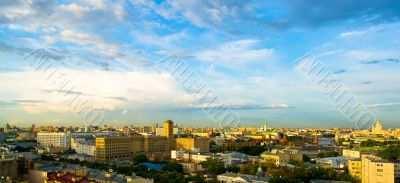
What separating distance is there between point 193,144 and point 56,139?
19.6 m

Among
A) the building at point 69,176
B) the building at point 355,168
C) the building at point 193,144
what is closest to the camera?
the building at point 69,176

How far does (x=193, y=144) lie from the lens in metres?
38.6

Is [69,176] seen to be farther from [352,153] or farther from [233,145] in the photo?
[233,145]

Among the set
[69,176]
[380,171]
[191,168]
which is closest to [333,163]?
[380,171]

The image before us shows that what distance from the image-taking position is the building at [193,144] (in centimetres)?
3872

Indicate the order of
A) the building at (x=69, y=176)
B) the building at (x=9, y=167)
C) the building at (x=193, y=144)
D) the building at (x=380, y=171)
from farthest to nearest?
the building at (x=193, y=144) → the building at (x=380, y=171) → the building at (x=9, y=167) → the building at (x=69, y=176)

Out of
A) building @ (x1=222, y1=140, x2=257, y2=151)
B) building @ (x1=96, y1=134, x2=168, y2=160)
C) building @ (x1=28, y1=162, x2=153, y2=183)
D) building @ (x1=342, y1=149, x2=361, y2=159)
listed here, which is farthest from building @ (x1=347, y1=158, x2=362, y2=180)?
building @ (x1=222, y1=140, x2=257, y2=151)

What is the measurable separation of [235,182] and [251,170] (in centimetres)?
406

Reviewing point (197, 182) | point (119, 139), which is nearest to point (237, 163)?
point (197, 182)

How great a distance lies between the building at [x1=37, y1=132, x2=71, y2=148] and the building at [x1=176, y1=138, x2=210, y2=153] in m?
15.4

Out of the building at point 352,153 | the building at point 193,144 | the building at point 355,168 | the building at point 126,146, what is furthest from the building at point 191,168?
the building at point 352,153

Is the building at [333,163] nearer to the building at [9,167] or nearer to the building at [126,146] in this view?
the building at [126,146]

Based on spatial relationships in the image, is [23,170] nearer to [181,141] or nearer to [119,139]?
[119,139]

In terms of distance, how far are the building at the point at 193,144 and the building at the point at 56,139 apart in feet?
50.5
